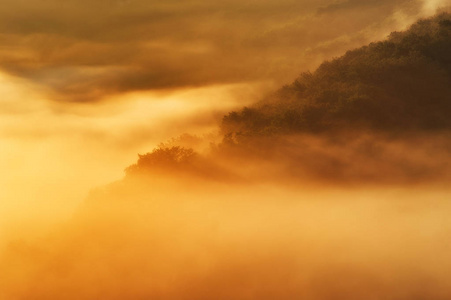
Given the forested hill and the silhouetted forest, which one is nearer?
the silhouetted forest

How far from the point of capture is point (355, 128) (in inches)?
3132

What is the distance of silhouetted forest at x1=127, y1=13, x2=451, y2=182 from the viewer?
78.8 meters

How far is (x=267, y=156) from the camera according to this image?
80.1 meters

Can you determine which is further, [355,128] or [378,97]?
[378,97]

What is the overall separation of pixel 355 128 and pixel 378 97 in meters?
5.66

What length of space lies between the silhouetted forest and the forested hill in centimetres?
11

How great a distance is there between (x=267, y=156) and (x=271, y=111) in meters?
6.42

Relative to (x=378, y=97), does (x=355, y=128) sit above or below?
below

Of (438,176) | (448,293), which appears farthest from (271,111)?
(448,293)

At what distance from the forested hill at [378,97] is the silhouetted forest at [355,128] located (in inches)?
4.4

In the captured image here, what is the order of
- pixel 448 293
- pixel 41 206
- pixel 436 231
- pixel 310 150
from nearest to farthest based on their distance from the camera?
1. pixel 448 293
2. pixel 310 150
3. pixel 436 231
4. pixel 41 206

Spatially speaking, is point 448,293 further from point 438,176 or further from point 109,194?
point 109,194

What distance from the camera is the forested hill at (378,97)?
263 feet

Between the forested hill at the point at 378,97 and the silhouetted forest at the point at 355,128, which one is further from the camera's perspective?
the forested hill at the point at 378,97
